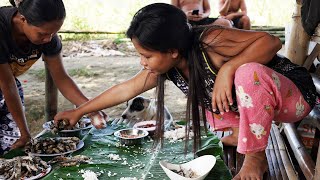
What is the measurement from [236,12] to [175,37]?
15.5 ft

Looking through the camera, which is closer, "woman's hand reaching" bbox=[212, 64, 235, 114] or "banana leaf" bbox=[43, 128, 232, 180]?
"woman's hand reaching" bbox=[212, 64, 235, 114]

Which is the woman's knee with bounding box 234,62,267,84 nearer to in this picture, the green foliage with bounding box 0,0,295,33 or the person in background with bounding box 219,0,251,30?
the person in background with bounding box 219,0,251,30

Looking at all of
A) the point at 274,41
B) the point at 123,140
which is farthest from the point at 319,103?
the point at 123,140

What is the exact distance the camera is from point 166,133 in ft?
9.32

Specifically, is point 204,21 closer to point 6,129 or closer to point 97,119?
point 97,119

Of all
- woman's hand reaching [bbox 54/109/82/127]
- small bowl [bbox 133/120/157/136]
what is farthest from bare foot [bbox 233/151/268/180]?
woman's hand reaching [bbox 54/109/82/127]

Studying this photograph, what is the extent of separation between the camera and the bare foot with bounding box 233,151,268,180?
6.26ft

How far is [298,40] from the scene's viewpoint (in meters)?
3.18

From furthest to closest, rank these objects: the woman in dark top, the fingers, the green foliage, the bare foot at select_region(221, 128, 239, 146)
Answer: the green foliage → the fingers → the bare foot at select_region(221, 128, 239, 146) → the woman in dark top

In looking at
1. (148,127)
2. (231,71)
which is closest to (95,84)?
(148,127)

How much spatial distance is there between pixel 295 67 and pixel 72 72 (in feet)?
22.9

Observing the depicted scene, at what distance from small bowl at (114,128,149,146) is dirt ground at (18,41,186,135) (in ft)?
9.03

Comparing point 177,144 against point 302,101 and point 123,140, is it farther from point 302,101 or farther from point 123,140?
point 302,101

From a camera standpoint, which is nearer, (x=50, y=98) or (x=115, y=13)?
(x=50, y=98)
